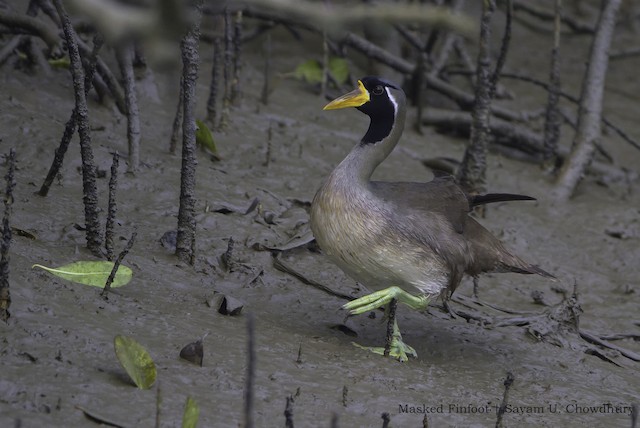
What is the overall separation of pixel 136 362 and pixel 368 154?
5.62ft

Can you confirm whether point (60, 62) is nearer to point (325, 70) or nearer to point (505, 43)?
point (325, 70)

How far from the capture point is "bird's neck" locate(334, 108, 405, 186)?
424 centimetres

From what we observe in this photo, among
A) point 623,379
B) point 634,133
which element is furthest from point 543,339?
point 634,133

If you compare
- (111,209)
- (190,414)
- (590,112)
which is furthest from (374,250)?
(590,112)

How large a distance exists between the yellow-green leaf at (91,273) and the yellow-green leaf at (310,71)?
389cm

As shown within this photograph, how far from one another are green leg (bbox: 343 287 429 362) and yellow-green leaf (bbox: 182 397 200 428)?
1.32 metres

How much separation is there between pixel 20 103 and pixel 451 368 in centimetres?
307

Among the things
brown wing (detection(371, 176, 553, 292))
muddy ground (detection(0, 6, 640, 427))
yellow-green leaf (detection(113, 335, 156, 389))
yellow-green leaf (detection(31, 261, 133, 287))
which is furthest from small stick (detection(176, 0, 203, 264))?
yellow-green leaf (detection(113, 335, 156, 389))

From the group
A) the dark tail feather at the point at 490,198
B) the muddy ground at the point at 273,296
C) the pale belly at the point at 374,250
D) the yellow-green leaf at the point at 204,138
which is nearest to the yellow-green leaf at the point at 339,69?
the muddy ground at the point at 273,296

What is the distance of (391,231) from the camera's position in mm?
4082

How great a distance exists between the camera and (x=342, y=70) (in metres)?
7.57

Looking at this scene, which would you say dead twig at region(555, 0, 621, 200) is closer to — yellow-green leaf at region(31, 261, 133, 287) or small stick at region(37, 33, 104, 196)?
small stick at region(37, 33, 104, 196)

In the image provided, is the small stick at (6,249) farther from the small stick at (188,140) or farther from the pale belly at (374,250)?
the pale belly at (374,250)

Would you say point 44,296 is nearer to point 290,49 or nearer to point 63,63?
point 63,63
